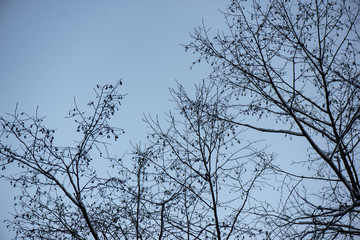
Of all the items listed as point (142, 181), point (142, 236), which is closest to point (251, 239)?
point (142, 236)

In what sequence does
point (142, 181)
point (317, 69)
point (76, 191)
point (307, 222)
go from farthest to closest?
point (142, 181)
point (317, 69)
point (76, 191)
point (307, 222)

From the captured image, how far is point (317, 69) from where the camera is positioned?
A: 414 cm

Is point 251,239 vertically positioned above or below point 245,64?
below

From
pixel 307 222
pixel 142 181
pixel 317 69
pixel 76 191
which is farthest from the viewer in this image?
pixel 142 181

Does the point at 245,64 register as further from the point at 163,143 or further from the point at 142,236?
the point at 142,236

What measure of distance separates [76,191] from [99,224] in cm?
65

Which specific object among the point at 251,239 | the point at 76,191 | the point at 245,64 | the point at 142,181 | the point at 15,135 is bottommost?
the point at 251,239

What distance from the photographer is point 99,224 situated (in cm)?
408

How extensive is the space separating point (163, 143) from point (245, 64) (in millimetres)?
1927

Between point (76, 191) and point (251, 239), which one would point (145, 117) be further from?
point (251, 239)

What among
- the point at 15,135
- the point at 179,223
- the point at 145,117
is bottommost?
the point at 179,223

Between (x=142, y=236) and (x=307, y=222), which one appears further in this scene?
(x=142, y=236)

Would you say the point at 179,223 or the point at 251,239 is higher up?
the point at 179,223

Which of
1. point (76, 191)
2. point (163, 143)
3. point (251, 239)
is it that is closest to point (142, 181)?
point (163, 143)
